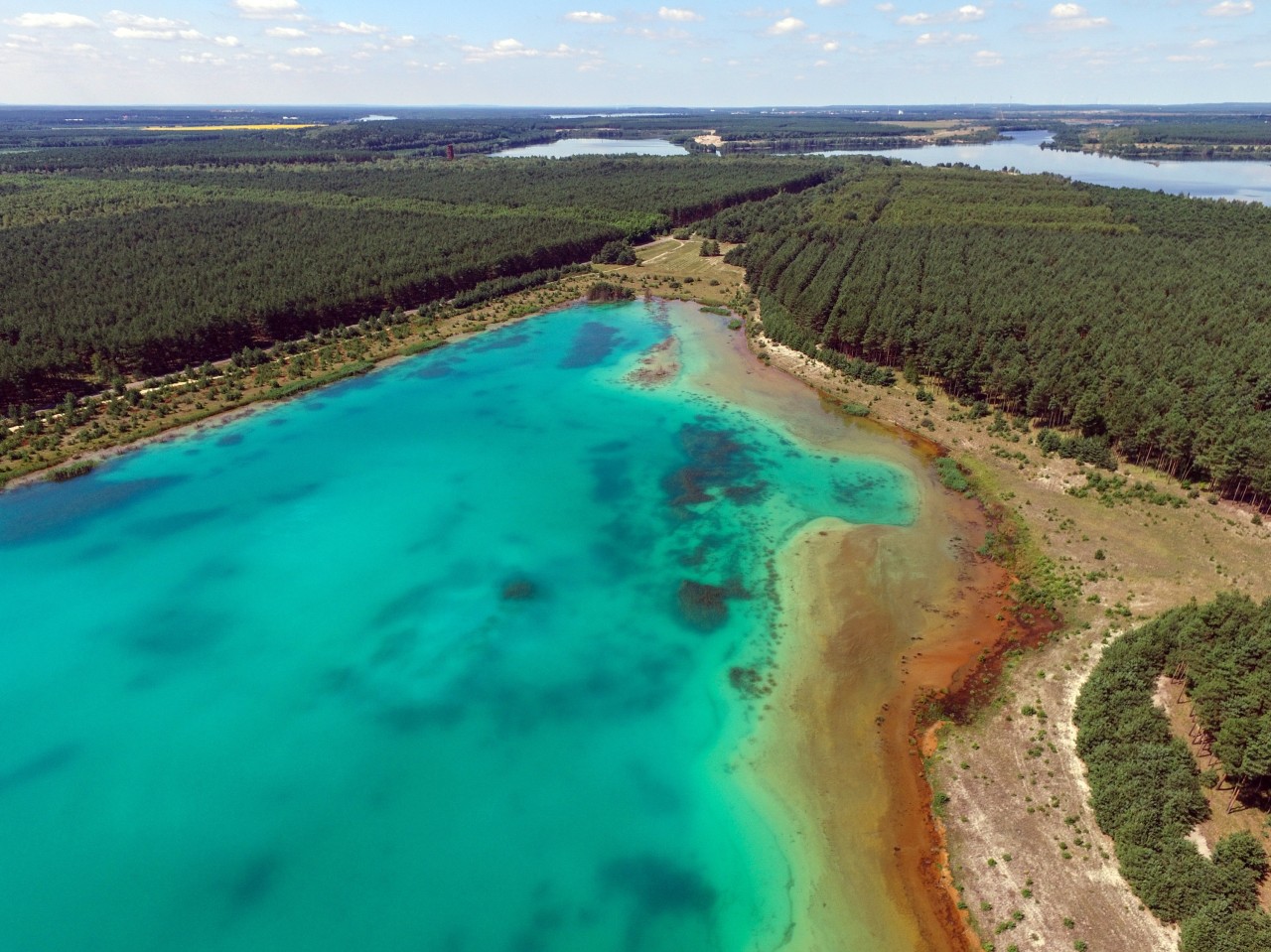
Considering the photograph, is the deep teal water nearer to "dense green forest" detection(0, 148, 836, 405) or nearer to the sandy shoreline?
the sandy shoreline

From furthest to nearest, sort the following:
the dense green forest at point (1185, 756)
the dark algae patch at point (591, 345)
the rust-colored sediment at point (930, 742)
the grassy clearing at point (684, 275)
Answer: the grassy clearing at point (684, 275)
the dark algae patch at point (591, 345)
the rust-colored sediment at point (930, 742)
the dense green forest at point (1185, 756)

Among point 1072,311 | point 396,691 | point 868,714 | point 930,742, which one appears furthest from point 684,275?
point 930,742

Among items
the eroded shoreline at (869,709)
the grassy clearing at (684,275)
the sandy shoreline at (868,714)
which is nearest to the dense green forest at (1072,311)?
the grassy clearing at (684,275)

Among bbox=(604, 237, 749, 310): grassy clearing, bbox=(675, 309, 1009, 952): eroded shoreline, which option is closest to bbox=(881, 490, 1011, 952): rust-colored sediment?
bbox=(675, 309, 1009, 952): eroded shoreline

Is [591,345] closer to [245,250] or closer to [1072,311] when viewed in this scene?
[1072,311]

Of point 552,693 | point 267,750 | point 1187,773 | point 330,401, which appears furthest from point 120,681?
point 1187,773

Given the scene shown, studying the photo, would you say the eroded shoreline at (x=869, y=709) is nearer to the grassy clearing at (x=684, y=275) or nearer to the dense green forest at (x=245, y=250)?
the dense green forest at (x=245, y=250)

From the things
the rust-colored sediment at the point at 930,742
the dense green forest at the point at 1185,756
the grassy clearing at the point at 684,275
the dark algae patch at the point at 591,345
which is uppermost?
the grassy clearing at the point at 684,275
